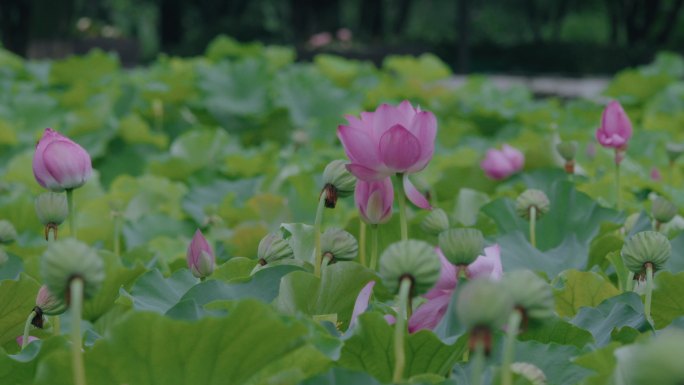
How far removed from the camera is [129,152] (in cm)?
238

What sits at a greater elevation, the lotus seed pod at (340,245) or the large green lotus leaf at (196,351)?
the large green lotus leaf at (196,351)

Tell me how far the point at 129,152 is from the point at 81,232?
946 mm

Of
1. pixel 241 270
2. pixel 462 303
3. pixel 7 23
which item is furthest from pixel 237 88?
pixel 7 23

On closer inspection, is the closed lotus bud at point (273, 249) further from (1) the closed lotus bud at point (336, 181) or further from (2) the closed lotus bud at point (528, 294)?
(2) the closed lotus bud at point (528, 294)

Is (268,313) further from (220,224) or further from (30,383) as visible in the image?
(220,224)

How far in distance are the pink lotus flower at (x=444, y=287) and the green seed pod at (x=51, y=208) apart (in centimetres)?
32

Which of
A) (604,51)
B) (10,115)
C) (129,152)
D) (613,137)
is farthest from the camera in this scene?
(604,51)

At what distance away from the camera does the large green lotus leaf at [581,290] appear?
3.04 feet

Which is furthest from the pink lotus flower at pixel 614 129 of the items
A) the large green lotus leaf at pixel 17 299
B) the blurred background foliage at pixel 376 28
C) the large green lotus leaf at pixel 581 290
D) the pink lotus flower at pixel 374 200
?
the blurred background foliage at pixel 376 28

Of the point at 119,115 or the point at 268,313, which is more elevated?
the point at 268,313

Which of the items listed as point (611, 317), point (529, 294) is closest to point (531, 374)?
Result: point (529, 294)

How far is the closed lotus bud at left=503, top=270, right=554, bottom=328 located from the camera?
0.55 meters

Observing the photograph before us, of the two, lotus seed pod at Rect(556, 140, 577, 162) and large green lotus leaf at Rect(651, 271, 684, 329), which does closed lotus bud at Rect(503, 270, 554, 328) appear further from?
lotus seed pod at Rect(556, 140, 577, 162)

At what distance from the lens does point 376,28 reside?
23.6 metres
